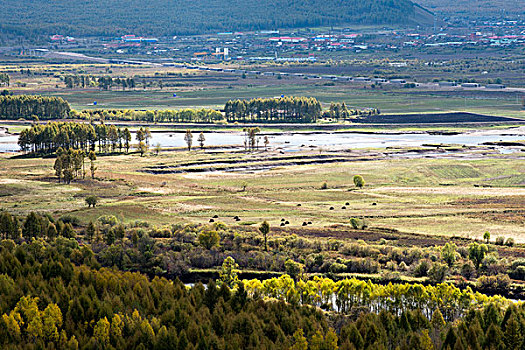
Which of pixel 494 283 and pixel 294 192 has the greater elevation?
pixel 494 283

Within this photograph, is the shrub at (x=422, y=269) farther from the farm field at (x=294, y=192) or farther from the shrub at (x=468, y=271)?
the farm field at (x=294, y=192)

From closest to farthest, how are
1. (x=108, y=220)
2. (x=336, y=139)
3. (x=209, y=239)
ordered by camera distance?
(x=209, y=239) < (x=108, y=220) < (x=336, y=139)

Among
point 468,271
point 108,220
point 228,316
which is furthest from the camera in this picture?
point 108,220

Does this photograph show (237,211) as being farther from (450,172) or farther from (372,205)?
(450,172)

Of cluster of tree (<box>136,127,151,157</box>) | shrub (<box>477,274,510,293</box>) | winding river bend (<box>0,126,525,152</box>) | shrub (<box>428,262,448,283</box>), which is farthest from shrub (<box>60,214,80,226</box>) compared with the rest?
winding river bend (<box>0,126,525,152</box>)

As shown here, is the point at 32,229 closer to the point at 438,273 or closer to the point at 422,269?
the point at 422,269

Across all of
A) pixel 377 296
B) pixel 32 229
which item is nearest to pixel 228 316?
pixel 377 296

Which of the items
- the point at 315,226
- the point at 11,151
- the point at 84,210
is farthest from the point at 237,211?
the point at 11,151

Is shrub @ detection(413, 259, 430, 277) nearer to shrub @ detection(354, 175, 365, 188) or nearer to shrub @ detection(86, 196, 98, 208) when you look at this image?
shrub @ detection(354, 175, 365, 188)
